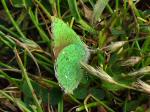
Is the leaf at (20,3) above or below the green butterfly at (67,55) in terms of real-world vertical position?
above

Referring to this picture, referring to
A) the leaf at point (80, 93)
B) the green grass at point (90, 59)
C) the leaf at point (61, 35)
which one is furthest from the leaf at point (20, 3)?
the leaf at point (80, 93)

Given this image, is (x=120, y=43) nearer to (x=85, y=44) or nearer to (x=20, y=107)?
(x=85, y=44)

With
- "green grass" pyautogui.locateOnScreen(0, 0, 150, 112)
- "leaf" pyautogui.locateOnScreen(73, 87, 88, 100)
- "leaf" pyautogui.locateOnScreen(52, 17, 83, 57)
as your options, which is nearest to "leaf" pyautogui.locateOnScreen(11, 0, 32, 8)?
"green grass" pyautogui.locateOnScreen(0, 0, 150, 112)

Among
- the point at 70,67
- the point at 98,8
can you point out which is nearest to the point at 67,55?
the point at 70,67

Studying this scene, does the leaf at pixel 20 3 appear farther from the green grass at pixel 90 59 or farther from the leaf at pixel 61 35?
the leaf at pixel 61 35

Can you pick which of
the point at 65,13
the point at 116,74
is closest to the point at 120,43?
the point at 116,74

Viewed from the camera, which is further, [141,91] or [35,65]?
[35,65]
